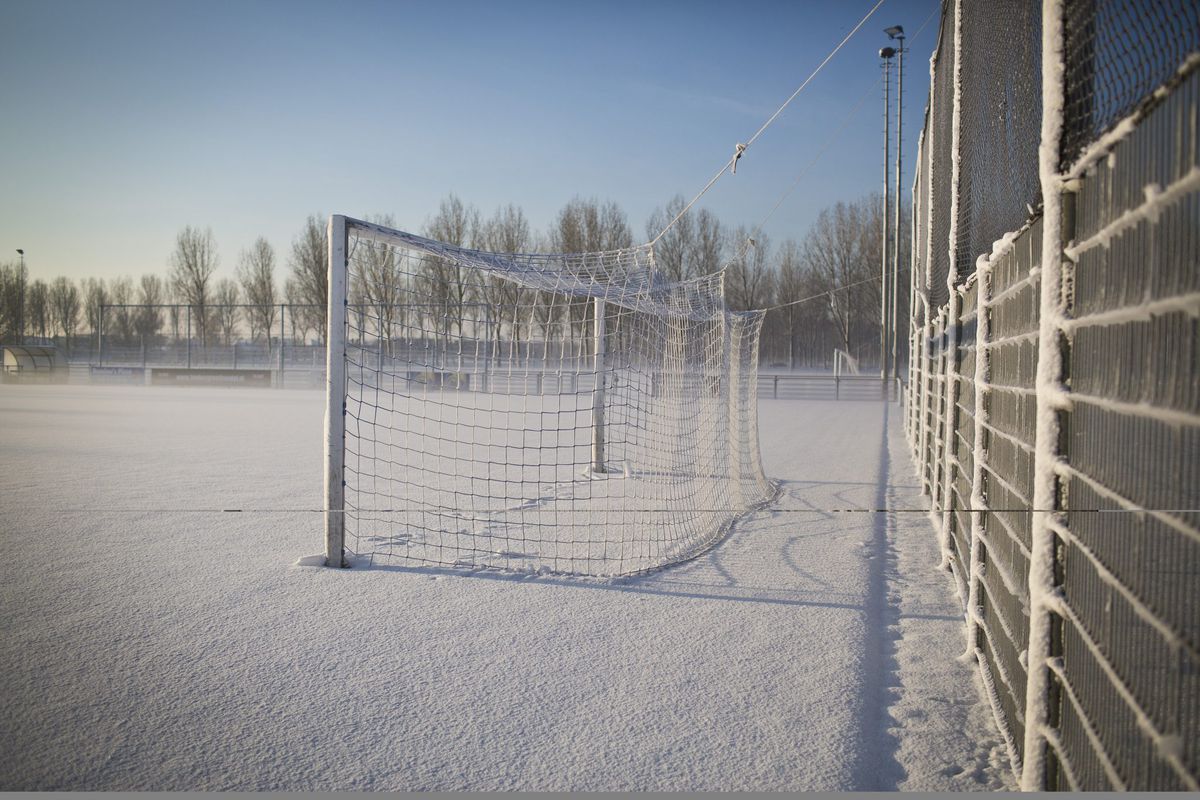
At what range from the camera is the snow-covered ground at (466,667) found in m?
1.91

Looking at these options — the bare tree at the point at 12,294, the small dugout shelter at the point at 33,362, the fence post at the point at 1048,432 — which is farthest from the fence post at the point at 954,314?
the small dugout shelter at the point at 33,362

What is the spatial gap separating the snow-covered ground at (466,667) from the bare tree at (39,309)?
770 inches

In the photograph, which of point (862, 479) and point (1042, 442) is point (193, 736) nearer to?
point (1042, 442)

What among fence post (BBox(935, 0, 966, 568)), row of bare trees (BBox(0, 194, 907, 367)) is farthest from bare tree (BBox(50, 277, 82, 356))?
fence post (BBox(935, 0, 966, 568))

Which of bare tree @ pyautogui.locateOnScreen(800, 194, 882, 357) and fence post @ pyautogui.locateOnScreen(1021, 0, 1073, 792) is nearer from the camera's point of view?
fence post @ pyautogui.locateOnScreen(1021, 0, 1073, 792)

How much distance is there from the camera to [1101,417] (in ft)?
4.47

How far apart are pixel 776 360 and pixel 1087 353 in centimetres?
3709

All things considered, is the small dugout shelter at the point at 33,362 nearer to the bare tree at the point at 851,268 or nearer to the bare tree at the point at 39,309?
the bare tree at the point at 39,309

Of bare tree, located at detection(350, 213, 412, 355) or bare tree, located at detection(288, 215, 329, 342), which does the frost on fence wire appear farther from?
bare tree, located at detection(288, 215, 329, 342)

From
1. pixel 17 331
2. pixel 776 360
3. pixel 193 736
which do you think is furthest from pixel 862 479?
pixel 776 360

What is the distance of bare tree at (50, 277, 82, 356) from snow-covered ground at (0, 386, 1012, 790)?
26.2 m

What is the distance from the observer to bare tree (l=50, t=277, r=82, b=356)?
84.3 ft

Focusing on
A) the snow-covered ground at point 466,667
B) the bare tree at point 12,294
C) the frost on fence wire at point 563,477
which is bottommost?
the snow-covered ground at point 466,667

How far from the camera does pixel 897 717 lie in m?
2.24
